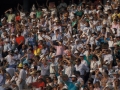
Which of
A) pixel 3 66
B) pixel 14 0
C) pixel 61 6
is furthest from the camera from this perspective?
pixel 14 0

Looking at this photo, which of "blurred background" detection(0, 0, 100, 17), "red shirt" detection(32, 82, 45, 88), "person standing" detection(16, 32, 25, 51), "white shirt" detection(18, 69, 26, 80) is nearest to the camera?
"red shirt" detection(32, 82, 45, 88)

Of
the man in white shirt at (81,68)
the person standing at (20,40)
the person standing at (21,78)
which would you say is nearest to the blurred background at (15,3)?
the person standing at (20,40)

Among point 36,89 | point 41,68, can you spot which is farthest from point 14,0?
point 36,89

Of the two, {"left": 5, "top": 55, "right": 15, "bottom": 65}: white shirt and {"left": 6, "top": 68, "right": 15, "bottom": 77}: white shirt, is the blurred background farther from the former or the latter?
{"left": 6, "top": 68, "right": 15, "bottom": 77}: white shirt

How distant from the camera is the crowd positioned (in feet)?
74.2

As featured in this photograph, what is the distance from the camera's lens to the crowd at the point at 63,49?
22609 millimetres

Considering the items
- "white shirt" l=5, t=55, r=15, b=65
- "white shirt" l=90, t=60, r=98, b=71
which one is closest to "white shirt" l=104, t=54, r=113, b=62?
"white shirt" l=90, t=60, r=98, b=71

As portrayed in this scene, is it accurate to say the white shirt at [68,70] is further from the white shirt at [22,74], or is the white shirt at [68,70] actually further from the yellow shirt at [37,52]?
the yellow shirt at [37,52]

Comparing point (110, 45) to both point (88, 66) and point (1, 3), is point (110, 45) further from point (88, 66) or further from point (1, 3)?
point (1, 3)

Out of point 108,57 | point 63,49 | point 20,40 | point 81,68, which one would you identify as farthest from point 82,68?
point 20,40

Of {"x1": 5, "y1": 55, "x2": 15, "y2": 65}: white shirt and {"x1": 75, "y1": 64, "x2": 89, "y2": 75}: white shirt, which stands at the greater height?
{"x1": 5, "y1": 55, "x2": 15, "y2": 65}: white shirt

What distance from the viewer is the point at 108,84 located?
21.2 m

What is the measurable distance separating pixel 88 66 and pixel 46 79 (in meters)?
2.07

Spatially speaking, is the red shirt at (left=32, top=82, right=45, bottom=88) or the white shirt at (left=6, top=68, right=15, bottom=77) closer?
the red shirt at (left=32, top=82, right=45, bottom=88)
